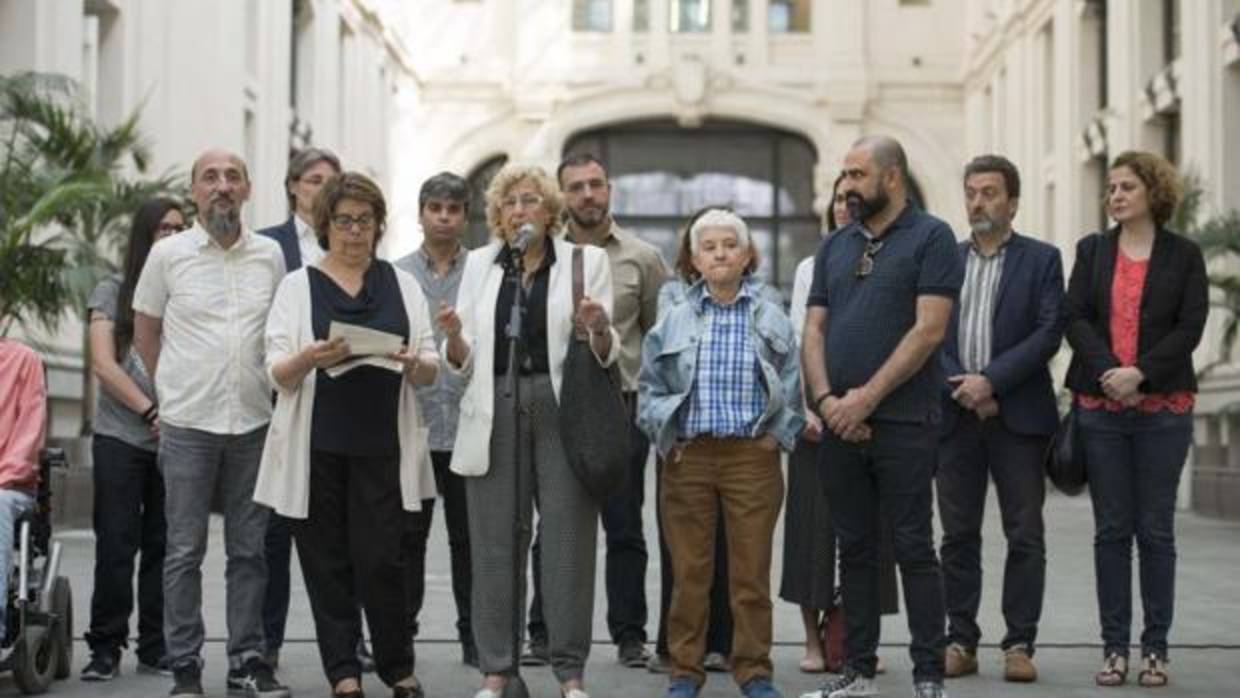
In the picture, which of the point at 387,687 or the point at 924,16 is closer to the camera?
the point at 387,687

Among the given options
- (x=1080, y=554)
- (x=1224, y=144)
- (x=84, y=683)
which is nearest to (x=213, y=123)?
(x=1224, y=144)

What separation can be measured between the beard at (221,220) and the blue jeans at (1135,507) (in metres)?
3.71

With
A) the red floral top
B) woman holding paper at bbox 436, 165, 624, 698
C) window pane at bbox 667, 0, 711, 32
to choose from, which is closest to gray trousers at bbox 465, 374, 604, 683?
woman holding paper at bbox 436, 165, 624, 698

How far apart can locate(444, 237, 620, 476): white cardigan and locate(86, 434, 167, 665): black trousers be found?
5.52 feet

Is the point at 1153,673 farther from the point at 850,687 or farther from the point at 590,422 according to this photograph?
the point at 590,422

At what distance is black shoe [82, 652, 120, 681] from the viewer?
8695mm

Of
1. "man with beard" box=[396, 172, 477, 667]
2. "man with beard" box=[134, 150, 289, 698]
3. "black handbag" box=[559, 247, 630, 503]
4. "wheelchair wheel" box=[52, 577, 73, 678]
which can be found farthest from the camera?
"man with beard" box=[396, 172, 477, 667]

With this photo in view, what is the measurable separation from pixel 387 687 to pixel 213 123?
19.2 metres

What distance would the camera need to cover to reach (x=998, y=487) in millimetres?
8953

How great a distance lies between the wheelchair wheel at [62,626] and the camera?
28.2 feet

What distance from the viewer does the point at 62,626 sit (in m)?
8.66

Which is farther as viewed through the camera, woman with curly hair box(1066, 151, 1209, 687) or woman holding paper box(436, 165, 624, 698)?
woman with curly hair box(1066, 151, 1209, 687)

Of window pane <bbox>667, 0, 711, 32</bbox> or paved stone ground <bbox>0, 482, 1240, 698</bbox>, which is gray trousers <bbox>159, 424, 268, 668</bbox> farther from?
window pane <bbox>667, 0, 711, 32</bbox>

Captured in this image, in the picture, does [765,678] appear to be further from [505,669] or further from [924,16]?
[924,16]
